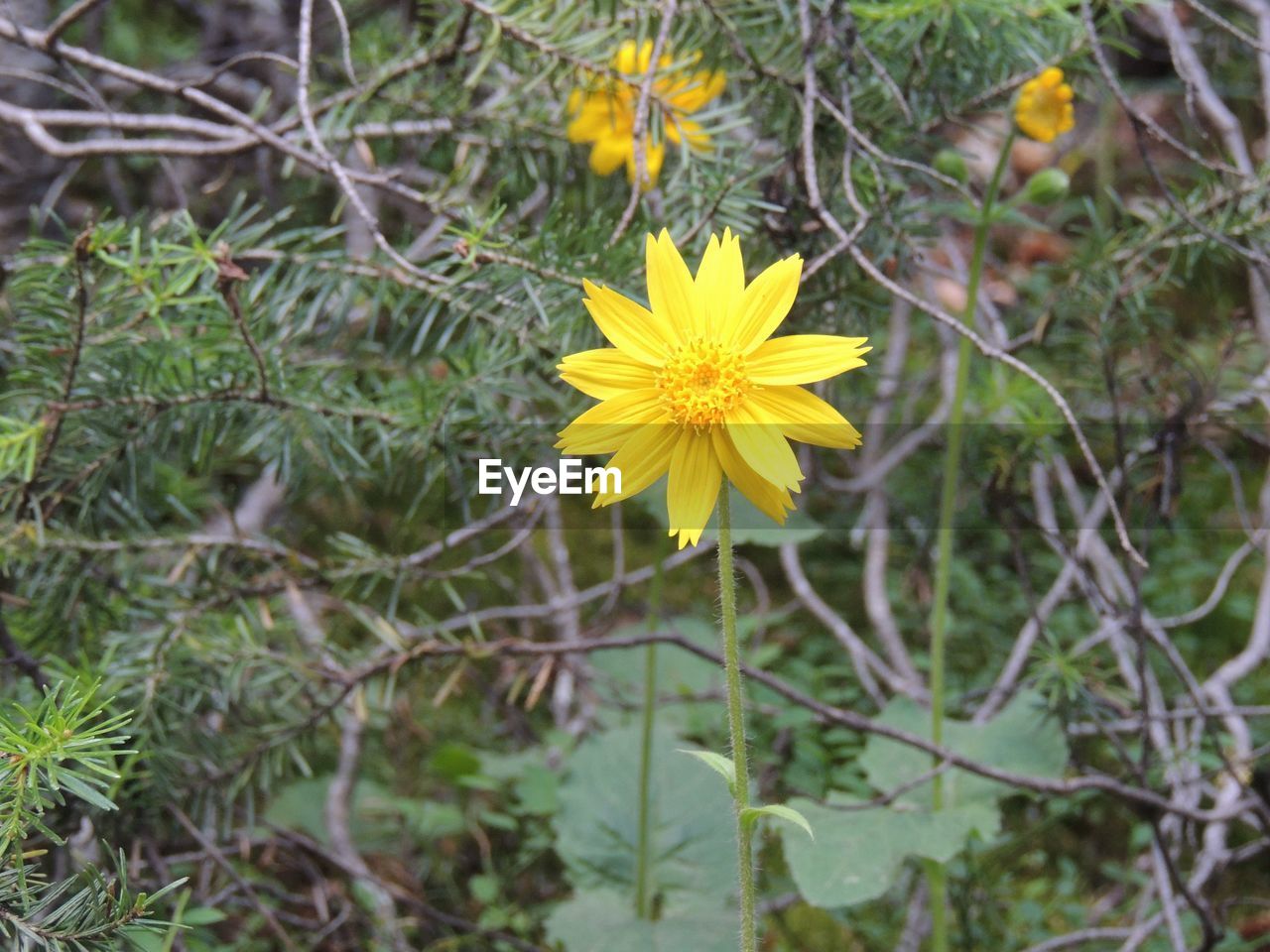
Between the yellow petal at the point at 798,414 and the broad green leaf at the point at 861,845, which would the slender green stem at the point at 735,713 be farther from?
the broad green leaf at the point at 861,845

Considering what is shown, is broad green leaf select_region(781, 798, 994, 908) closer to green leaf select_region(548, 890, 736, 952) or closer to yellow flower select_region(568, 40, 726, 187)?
green leaf select_region(548, 890, 736, 952)

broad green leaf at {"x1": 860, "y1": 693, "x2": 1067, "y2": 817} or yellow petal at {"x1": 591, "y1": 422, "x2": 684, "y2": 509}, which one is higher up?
yellow petal at {"x1": 591, "y1": 422, "x2": 684, "y2": 509}

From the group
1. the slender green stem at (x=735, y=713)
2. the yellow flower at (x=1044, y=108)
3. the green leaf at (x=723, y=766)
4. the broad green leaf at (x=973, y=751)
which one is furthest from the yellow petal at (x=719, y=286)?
the broad green leaf at (x=973, y=751)

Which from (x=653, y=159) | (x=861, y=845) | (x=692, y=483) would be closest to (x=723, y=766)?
(x=692, y=483)

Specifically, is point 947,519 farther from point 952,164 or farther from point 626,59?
point 626,59

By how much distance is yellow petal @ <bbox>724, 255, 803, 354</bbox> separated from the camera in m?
0.80

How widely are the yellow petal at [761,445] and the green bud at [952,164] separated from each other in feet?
1.88

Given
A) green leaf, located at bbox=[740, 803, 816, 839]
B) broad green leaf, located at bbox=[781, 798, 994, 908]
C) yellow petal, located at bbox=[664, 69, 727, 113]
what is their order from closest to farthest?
green leaf, located at bbox=[740, 803, 816, 839] < broad green leaf, located at bbox=[781, 798, 994, 908] < yellow petal, located at bbox=[664, 69, 727, 113]

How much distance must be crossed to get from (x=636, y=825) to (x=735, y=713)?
0.71 m

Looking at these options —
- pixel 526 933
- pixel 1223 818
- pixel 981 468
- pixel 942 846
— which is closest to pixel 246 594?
pixel 526 933

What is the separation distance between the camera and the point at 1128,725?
1.38 metres

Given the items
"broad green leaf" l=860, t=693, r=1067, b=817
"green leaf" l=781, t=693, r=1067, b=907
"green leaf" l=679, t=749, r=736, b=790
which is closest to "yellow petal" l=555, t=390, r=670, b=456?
"green leaf" l=679, t=749, r=736, b=790

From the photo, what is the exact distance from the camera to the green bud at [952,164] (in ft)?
3.94

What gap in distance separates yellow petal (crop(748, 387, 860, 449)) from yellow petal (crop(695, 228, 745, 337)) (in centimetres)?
6
